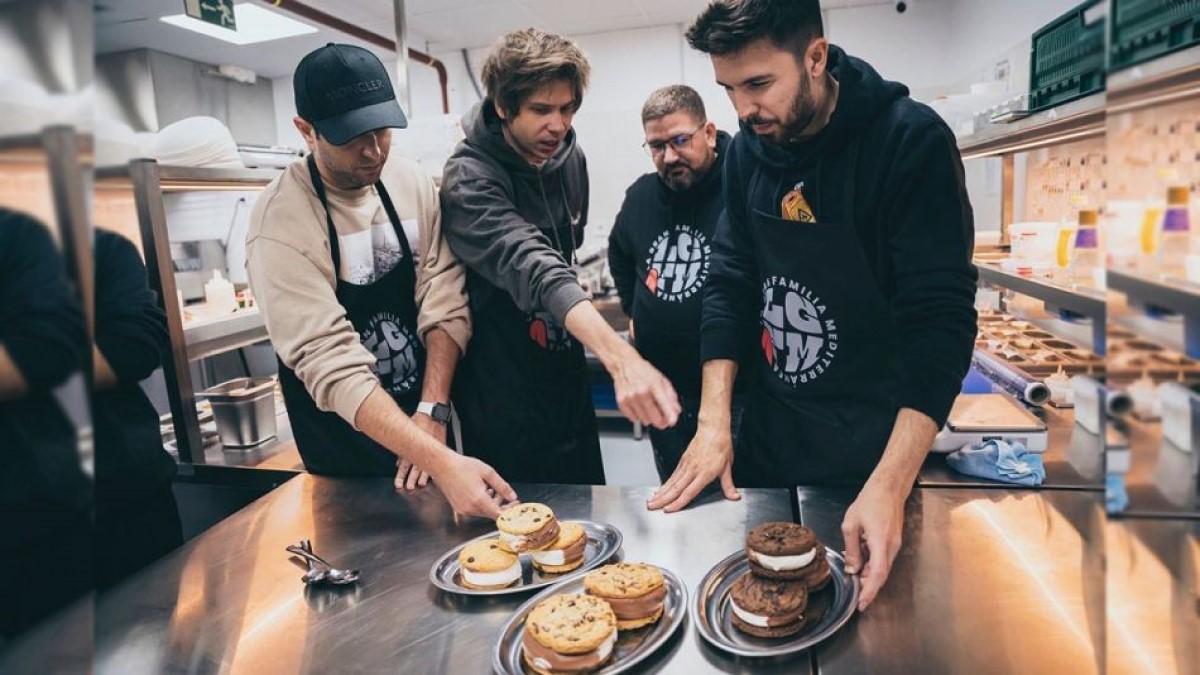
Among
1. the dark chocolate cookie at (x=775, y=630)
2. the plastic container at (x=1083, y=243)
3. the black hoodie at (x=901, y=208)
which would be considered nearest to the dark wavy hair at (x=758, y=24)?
the black hoodie at (x=901, y=208)

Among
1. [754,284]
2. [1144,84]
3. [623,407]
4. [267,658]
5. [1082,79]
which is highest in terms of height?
[1082,79]

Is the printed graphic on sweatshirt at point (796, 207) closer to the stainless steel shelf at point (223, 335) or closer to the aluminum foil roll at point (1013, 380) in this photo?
the aluminum foil roll at point (1013, 380)

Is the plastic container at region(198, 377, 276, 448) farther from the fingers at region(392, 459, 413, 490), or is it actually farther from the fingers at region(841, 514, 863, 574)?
the fingers at region(841, 514, 863, 574)

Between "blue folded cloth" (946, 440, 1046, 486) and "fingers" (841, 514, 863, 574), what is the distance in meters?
0.61

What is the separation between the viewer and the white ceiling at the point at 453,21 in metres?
5.26

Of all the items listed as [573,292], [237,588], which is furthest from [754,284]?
[237,588]

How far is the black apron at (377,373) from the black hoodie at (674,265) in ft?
2.64

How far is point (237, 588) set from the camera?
128cm

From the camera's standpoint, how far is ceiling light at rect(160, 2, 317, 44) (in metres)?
4.90

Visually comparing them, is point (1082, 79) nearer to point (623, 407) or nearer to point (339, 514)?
point (623, 407)

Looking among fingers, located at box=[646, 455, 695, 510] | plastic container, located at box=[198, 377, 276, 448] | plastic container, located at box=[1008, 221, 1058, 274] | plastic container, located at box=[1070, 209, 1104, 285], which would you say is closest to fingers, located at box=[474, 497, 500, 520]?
fingers, located at box=[646, 455, 695, 510]

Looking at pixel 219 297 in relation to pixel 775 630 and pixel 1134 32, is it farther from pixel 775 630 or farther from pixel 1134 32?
pixel 1134 32

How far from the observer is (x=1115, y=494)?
50 centimetres

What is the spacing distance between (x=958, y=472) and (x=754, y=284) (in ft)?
2.05
